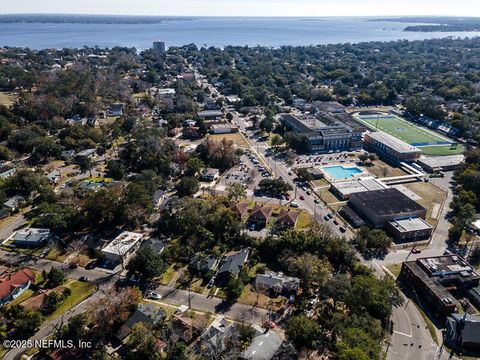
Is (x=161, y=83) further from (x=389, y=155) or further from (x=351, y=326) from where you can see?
(x=351, y=326)

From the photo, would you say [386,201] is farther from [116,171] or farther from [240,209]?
[116,171]

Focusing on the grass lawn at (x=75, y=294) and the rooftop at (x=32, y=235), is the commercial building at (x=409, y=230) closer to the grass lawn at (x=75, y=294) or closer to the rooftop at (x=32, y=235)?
the grass lawn at (x=75, y=294)

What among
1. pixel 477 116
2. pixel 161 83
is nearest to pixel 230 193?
pixel 477 116

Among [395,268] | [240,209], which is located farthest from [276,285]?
[240,209]

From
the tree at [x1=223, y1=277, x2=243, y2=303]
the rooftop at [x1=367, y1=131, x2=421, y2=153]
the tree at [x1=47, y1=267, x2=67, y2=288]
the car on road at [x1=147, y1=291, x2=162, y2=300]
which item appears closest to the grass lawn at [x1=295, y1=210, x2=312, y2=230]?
the tree at [x1=223, y1=277, x2=243, y2=303]

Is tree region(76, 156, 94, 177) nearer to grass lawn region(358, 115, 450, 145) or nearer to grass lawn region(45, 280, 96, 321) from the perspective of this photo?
grass lawn region(45, 280, 96, 321)

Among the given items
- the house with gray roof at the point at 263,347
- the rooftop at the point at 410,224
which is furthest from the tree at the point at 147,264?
the rooftop at the point at 410,224
